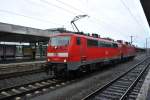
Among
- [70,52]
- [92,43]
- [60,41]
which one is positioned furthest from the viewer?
[92,43]

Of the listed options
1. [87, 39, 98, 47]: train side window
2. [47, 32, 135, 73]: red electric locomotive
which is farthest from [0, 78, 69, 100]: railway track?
[87, 39, 98, 47]: train side window

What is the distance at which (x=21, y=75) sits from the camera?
49.4 feet

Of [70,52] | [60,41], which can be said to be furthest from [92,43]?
[70,52]

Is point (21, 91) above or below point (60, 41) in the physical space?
below

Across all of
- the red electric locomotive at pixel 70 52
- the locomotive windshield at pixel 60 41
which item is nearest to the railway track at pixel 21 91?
the red electric locomotive at pixel 70 52

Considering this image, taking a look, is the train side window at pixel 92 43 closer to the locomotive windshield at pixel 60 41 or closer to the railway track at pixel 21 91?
the locomotive windshield at pixel 60 41

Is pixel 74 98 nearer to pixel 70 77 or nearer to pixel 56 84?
pixel 56 84

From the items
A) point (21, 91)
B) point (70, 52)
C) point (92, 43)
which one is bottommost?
point (21, 91)

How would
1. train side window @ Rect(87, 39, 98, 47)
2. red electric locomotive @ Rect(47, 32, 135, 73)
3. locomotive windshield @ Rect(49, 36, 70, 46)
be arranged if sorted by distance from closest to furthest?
1. red electric locomotive @ Rect(47, 32, 135, 73)
2. locomotive windshield @ Rect(49, 36, 70, 46)
3. train side window @ Rect(87, 39, 98, 47)

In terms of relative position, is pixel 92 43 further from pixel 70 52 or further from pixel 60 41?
pixel 70 52

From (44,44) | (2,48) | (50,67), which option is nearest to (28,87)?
(50,67)

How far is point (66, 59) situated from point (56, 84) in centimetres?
175

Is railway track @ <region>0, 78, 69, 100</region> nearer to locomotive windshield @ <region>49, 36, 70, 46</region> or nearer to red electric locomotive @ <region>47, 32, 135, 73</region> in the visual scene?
red electric locomotive @ <region>47, 32, 135, 73</region>

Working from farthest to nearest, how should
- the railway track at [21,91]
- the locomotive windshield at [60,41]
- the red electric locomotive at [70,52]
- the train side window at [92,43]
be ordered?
the train side window at [92,43] < the locomotive windshield at [60,41] < the red electric locomotive at [70,52] < the railway track at [21,91]
